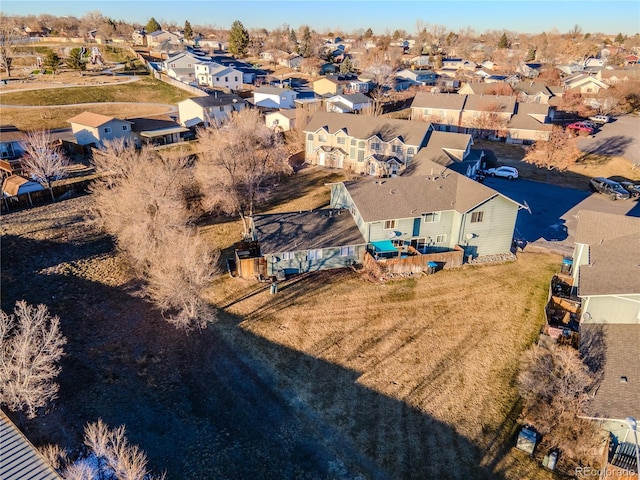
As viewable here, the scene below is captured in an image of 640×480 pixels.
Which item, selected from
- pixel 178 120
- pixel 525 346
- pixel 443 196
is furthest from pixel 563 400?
pixel 178 120

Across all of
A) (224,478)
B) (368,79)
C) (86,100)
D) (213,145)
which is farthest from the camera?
(368,79)

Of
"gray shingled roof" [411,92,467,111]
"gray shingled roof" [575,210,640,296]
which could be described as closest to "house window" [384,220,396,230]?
"gray shingled roof" [575,210,640,296]

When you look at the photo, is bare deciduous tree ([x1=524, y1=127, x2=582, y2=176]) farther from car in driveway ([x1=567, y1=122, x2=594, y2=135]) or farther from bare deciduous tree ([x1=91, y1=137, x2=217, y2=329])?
bare deciduous tree ([x1=91, y1=137, x2=217, y2=329])

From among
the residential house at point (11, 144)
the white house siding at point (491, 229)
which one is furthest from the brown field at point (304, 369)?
the residential house at point (11, 144)

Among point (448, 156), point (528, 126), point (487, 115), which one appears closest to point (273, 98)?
point (487, 115)

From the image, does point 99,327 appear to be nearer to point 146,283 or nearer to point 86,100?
point 146,283

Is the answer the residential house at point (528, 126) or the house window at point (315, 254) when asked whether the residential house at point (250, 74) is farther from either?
the house window at point (315, 254)
